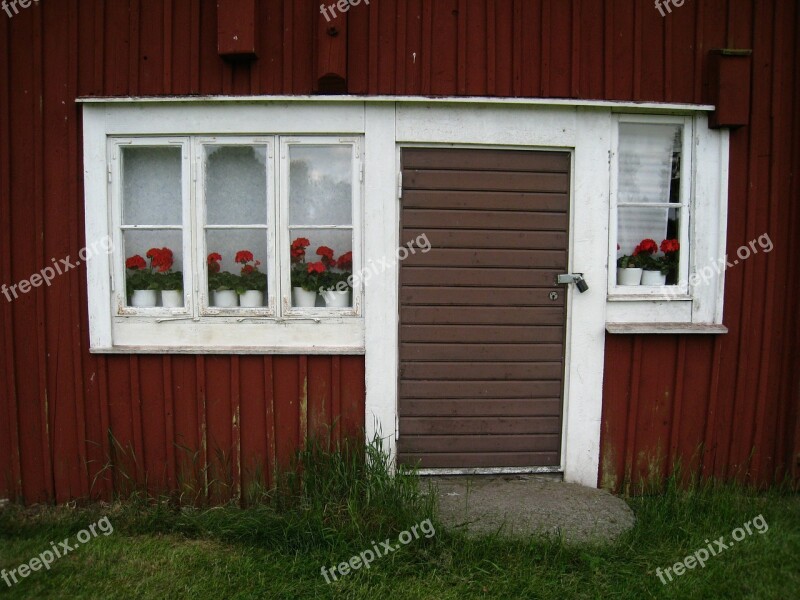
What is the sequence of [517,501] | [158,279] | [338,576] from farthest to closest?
[158,279] → [517,501] → [338,576]

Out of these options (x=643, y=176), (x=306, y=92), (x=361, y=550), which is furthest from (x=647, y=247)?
(x=361, y=550)

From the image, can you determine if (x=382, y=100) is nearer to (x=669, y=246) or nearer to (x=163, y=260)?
(x=163, y=260)

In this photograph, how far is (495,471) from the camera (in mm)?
4059

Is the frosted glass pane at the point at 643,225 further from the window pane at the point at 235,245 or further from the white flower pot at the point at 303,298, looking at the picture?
the window pane at the point at 235,245

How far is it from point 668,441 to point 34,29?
17.7ft

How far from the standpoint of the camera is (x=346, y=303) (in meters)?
3.99

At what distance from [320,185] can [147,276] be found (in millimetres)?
1417

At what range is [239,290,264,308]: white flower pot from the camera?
3939 millimetres

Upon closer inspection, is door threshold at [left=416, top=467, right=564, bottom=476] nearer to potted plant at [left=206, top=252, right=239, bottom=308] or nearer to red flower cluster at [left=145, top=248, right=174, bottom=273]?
potted plant at [left=206, top=252, right=239, bottom=308]

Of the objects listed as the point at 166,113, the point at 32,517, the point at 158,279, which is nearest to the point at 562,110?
the point at 166,113

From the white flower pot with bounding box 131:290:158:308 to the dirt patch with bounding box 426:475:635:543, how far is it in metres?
2.39

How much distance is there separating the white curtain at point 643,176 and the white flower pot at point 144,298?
3457 mm

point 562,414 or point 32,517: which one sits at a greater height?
point 562,414

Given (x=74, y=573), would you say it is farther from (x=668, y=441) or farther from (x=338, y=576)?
(x=668, y=441)
